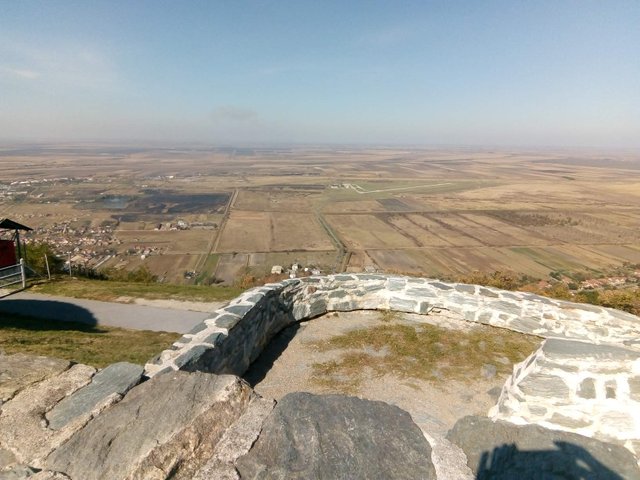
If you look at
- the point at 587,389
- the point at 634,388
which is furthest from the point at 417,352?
the point at 634,388

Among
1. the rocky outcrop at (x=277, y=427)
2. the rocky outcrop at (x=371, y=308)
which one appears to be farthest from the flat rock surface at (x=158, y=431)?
the rocky outcrop at (x=371, y=308)

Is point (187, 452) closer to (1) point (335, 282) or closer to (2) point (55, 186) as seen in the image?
(1) point (335, 282)

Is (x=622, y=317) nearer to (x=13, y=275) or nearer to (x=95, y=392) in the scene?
(x=95, y=392)

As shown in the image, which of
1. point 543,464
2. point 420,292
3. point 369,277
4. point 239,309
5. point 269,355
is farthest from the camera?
point 369,277

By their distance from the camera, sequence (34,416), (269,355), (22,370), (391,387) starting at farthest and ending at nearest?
(269,355)
(391,387)
(22,370)
(34,416)

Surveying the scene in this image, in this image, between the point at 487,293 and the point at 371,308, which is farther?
the point at 371,308

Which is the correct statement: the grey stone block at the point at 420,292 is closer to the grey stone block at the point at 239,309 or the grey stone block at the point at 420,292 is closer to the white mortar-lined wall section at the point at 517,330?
the white mortar-lined wall section at the point at 517,330

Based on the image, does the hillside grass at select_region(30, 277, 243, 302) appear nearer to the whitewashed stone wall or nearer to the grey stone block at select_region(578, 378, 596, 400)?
the whitewashed stone wall

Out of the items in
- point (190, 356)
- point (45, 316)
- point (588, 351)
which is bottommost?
point (45, 316)
